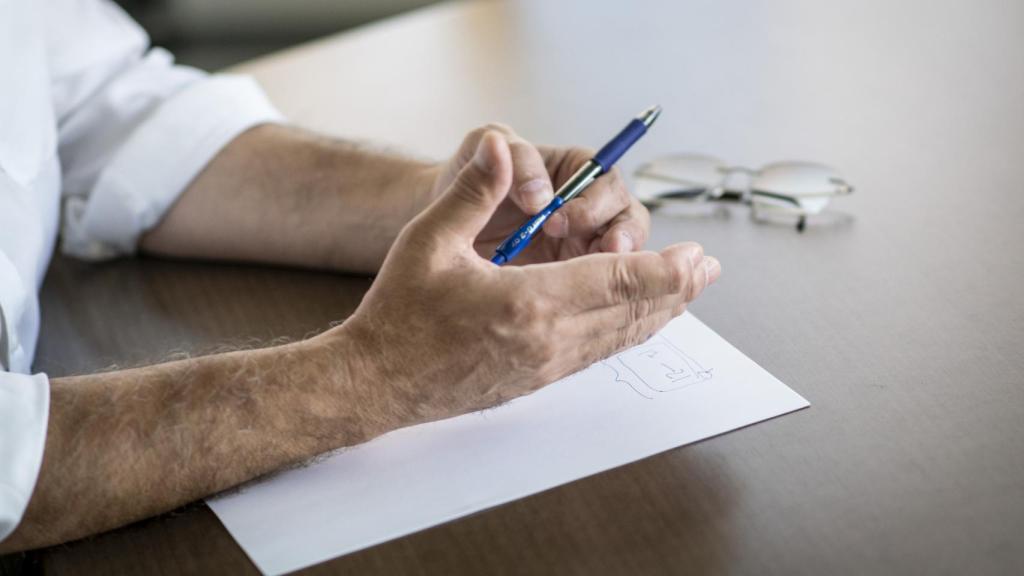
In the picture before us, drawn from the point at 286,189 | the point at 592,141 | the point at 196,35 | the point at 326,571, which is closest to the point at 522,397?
the point at 326,571

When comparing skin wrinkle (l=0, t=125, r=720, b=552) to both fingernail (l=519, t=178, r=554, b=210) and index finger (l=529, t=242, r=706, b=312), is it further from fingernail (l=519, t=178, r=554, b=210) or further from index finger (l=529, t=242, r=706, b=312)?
fingernail (l=519, t=178, r=554, b=210)

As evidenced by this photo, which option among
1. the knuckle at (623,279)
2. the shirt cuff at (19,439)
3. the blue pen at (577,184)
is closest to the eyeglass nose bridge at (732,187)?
the blue pen at (577,184)

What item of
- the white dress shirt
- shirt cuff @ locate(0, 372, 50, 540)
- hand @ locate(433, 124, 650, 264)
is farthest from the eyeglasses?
shirt cuff @ locate(0, 372, 50, 540)

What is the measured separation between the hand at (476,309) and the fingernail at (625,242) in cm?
15

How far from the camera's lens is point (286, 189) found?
1.18 metres

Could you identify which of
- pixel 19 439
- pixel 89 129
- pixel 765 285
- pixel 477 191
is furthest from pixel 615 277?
pixel 89 129

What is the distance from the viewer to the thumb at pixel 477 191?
749mm

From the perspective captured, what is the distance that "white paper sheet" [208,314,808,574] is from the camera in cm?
75

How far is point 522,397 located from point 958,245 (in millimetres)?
463

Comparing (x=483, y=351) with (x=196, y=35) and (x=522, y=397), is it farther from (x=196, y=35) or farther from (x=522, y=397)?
(x=196, y=35)

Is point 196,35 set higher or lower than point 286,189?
lower

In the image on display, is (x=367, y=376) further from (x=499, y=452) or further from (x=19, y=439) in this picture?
(x=19, y=439)

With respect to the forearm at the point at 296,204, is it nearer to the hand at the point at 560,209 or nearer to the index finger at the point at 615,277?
the hand at the point at 560,209

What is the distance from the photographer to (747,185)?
121 centimetres
